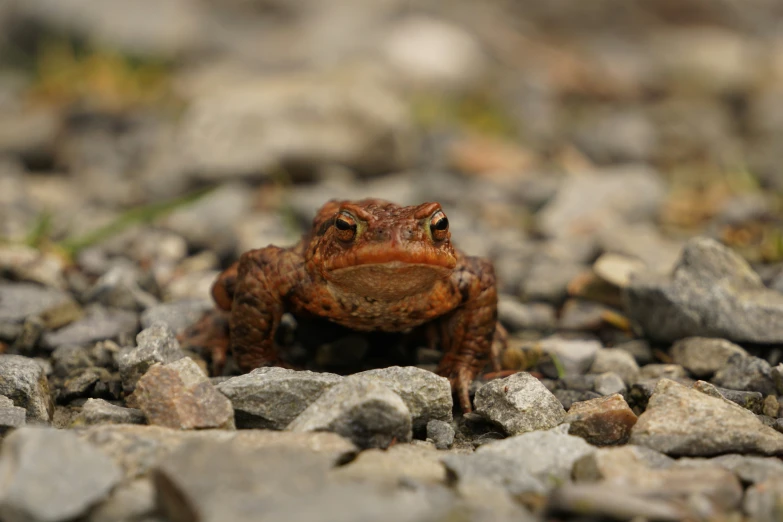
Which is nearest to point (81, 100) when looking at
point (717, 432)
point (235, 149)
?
point (235, 149)

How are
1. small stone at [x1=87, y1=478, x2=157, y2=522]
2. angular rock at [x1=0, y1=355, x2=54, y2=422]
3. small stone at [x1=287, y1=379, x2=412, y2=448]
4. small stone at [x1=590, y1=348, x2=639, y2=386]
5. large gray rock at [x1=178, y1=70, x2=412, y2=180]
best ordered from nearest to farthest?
small stone at [x1=87, y1=478, x2=157, y2=522], small stone at [x1=287, y1=379, x2=412, y2=448], angular rock at [x1=0, y1=355, x2=54, y2=422], small stone at [x1=590, y1=348, x2=639, y2=386], large gray rock at [x1=178, y1=70, x2=412, y2=180]

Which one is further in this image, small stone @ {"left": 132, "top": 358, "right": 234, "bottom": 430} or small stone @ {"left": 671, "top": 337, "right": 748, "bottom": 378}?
small stone @ {"left": 671, "top": 337, "right": 748, "bottom": 378}

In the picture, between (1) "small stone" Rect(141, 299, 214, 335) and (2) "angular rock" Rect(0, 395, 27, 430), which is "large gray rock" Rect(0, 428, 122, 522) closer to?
(2) "angular rock" Rect(0, 395, 27, 430)

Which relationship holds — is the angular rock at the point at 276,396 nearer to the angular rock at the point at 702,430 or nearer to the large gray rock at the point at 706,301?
the angular rock at the point at 702,430

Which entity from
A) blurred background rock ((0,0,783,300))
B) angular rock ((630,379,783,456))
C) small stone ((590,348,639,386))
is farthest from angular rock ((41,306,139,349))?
angular rock ((630,379,783,456))

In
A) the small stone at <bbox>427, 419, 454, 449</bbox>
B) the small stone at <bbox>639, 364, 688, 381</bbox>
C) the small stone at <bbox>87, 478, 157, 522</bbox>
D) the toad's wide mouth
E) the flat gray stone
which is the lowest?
the small stone at <bbox>427, 419, 454, 449</bbox>

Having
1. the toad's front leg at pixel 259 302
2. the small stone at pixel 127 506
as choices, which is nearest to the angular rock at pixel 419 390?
the toad's front leg at pixel 259 302

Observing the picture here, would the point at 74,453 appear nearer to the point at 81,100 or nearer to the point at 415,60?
the point at 81,100

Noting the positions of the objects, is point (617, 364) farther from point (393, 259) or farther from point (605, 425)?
point (393, 259)
